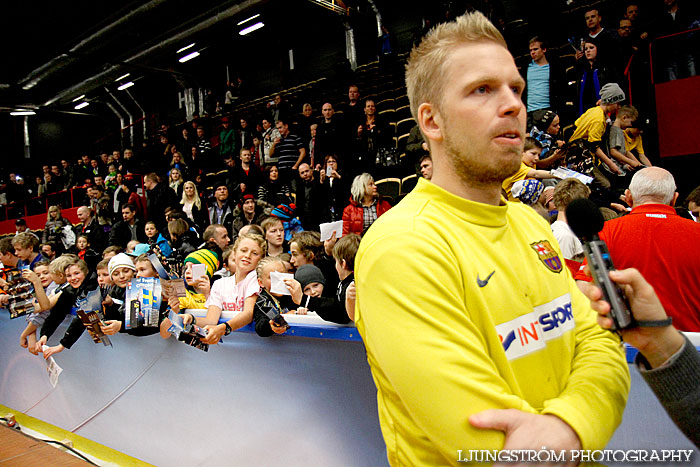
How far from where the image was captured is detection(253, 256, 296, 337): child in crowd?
98.0 inches

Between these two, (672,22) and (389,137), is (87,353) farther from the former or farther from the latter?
(672,22)

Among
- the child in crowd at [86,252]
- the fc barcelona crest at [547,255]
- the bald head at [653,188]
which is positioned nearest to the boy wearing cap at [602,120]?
the bald head at [653,188]

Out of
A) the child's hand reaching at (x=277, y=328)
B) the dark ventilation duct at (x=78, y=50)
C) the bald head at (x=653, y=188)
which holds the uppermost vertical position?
the dark ventilation duct at (x=78, y=50)

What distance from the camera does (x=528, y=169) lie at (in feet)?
12.8

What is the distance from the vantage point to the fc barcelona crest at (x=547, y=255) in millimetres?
1072

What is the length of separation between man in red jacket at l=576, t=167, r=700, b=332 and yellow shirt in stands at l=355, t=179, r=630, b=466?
1.46 m

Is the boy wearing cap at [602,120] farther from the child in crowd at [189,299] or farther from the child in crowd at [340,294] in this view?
the child in crowd at [189,299]

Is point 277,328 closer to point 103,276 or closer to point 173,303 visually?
point 173,303

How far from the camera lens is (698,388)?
88 cm

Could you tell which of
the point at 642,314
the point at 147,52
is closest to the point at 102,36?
the point at 147,52

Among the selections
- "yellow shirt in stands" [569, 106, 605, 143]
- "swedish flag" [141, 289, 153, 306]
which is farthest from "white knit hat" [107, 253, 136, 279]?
"yellow shirt in stands" [569, 106, 605, 143]

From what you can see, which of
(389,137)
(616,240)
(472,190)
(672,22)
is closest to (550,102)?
(672,22)

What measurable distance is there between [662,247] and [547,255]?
1632 millimetres

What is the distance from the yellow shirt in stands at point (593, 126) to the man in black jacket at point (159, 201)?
6490 mm
